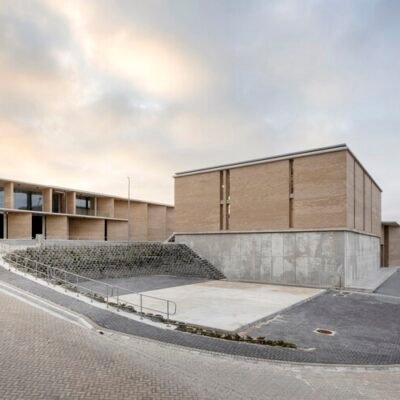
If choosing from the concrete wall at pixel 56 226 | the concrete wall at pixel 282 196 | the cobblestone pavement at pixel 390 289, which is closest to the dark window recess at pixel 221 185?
the concrete wall at pixel 282 196

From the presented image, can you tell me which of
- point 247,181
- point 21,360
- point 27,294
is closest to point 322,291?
point 247,181

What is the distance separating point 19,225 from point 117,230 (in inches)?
612

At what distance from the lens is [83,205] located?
5184 cm

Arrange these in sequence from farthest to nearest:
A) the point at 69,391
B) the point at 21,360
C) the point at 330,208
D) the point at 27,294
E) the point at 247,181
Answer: the point at 247,181 < the point at 330,208 < the point at 27,294 < the point at 21,360 < the point at 69,391

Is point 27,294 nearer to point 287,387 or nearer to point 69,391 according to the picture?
point 69,391

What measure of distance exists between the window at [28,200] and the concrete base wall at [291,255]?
24380 mm

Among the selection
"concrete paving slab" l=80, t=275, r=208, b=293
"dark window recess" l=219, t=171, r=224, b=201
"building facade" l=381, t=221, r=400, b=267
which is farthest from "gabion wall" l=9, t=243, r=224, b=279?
"building facade" l=381, t=221, r=400, b=267

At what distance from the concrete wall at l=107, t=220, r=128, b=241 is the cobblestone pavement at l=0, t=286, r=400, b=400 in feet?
145

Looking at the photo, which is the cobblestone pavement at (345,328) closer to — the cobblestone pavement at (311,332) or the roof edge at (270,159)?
the cobblestone pavement at (311,332)

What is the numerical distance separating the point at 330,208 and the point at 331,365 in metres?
17.5

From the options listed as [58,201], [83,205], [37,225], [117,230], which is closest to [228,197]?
[58,201]

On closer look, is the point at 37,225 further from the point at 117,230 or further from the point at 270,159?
the point at 270,159

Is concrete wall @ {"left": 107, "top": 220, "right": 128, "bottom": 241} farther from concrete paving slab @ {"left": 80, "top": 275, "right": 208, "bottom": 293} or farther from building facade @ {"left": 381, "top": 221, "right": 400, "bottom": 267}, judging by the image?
building facade @ {"left": 381, "top": 221, "right": 400, "bottom": 267}

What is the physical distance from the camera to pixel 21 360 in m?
8.04
